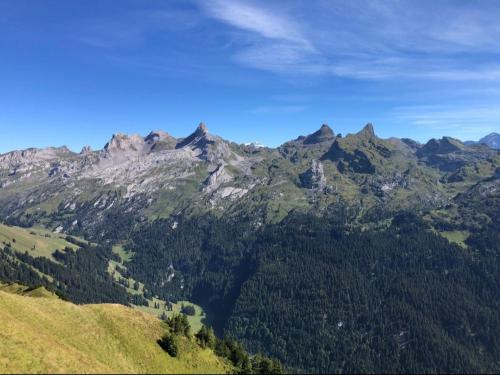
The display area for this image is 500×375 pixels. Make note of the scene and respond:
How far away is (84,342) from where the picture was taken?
284 ft

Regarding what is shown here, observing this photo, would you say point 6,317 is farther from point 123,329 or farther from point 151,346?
point 151,346

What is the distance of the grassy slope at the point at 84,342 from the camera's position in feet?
236

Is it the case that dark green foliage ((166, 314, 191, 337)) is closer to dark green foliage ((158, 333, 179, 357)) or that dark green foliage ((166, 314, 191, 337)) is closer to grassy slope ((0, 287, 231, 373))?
grassy slope ((0, 287, 231, 373))

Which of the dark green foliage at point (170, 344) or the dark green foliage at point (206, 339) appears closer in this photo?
the dark green foliage at point (170, 344)

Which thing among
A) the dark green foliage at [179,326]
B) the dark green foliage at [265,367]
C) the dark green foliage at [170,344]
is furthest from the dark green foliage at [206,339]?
the dark green foliage at [265,367]

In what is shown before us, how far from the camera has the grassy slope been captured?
71875mm

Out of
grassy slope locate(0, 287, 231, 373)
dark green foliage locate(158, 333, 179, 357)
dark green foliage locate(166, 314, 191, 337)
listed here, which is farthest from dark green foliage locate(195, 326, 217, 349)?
dark green foliage locate(158, 333, 179, 357)

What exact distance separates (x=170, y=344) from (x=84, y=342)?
63.3 feet

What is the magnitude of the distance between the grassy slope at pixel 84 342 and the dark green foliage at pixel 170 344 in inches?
64.7

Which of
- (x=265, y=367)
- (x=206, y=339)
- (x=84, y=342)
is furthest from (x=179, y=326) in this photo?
(x=265, y=367)

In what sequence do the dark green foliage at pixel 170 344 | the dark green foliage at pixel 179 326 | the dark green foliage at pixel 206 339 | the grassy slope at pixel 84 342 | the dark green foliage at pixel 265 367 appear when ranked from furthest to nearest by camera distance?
the dark green foliage at pixel 265 367 → the dark green foliage at pixel 206 339 → the dark green foliage at pixel 179 326 → the dark green foliage at pixel 170 344 → the grassy slope at pixel 84 342

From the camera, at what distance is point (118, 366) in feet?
271

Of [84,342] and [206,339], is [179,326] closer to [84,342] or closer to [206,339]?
[206,339]

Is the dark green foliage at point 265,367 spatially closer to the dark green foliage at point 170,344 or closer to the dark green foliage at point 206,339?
the dark green foliage at point 206,339
